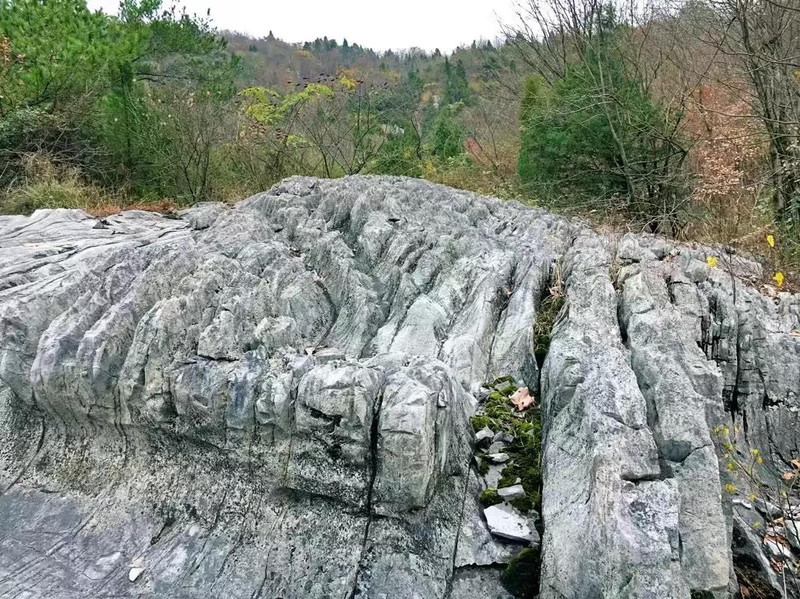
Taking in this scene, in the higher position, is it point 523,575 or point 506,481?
point 506,481

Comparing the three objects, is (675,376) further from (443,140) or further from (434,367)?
(443,140)

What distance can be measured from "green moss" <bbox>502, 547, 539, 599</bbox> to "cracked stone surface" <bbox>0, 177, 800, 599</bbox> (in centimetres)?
6

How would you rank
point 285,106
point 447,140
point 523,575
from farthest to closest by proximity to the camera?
1. point 447,140
2. point 285,106
3. point 523,575

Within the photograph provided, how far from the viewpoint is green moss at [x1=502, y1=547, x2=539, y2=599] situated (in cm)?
284

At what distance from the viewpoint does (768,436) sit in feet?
13.7

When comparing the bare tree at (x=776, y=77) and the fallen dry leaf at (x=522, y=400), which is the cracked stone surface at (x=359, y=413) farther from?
the bare tree at (x=776, y=77)

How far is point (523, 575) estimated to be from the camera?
9.37ft

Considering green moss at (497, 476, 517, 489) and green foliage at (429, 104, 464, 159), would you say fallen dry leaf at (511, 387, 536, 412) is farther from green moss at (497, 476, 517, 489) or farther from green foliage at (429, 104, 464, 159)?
green foliage at (429, 104, 464, 159)

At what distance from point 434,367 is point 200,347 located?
1.65m

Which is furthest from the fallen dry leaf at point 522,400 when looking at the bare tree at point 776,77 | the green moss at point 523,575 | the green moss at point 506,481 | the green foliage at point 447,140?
the green foliage at point 447,140

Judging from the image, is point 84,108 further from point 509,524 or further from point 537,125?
point 509,524

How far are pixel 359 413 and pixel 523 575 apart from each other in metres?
1.22

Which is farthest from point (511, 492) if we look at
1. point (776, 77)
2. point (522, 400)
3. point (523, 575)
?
point (776, 77)

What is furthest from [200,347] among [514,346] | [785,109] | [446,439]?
[785,109]
